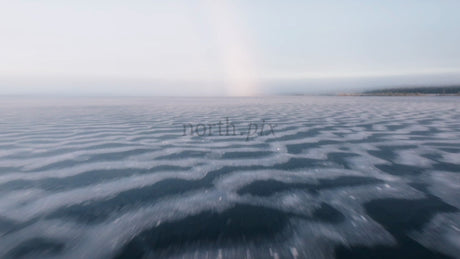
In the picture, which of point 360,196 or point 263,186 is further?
point 263,186

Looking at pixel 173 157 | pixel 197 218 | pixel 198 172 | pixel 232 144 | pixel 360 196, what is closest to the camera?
pixel 197 218

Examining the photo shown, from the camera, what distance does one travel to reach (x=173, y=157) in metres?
5.53

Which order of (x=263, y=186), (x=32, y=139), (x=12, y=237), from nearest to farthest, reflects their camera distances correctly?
1. (x=12, y=237)
2. (x=263, y=186)
3. (x=32, y=139)

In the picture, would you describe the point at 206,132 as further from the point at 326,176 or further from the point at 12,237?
the point at 12,237

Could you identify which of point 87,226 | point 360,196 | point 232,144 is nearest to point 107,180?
point 87,226

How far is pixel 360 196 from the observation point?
3.52 m

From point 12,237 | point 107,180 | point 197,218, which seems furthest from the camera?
point 107,180

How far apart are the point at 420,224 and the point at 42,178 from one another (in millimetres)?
5465

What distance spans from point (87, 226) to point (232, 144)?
435cm

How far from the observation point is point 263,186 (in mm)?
3910

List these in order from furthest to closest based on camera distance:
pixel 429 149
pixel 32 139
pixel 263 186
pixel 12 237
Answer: pixel 32 139 → pixel 429 149 → pixel 263 186 → pixel 12 237

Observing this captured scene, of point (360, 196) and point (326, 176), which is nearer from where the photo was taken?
point (360, 196)

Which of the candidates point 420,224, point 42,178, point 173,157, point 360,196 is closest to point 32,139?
point 42,178

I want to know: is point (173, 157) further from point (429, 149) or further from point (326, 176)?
point (429, 149)
